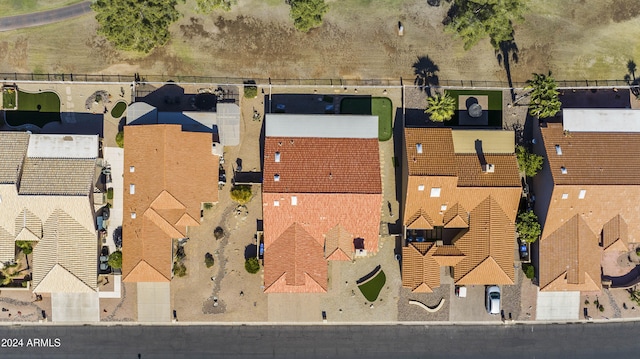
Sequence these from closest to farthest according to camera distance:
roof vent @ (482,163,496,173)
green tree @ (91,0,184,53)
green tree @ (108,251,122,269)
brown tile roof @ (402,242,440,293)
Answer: green tree @ (91,0,184,53) < roof vent @ (482,163,496,173) < brown tile roof @ (402,242,440,293) < green tree @ (108,251,122,269)

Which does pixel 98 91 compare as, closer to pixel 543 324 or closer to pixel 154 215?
pixel 154 215

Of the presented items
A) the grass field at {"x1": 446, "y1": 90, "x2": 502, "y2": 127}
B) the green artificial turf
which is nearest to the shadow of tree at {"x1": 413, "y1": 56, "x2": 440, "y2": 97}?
the grass field at {"x1": 446, "y1": 90, "x2": 502, "y2": 127}

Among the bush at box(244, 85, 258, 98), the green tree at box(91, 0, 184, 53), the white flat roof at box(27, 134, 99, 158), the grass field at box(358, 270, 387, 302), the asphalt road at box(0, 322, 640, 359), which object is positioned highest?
the green tree at box(91, 0, 184, 53)

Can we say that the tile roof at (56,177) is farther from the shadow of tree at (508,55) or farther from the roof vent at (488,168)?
the shadow of tree at (508,55)

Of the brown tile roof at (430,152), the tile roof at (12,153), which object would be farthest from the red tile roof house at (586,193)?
the tile roof at (12,153)

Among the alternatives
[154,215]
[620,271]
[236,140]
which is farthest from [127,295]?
[620,271]

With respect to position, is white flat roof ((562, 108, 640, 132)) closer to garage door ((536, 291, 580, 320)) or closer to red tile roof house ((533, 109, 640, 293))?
red tile roof house ((533, 109, 640, 293))
